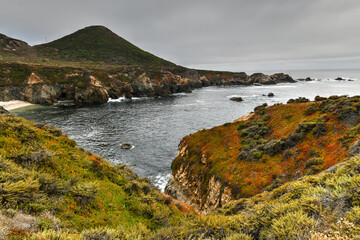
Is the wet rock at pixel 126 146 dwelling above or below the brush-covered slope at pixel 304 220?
below

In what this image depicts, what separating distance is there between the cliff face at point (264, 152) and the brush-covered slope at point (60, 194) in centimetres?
545

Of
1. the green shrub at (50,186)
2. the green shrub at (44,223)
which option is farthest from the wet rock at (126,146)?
the green shrub at (44,223)

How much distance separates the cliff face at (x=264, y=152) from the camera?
1323cm

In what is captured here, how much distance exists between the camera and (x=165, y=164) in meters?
27.6

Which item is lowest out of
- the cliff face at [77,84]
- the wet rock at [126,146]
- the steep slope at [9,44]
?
the wet rock at [126,146]

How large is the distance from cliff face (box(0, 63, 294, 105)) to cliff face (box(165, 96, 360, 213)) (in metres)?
68.6

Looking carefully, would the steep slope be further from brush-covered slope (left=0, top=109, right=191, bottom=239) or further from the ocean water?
brush-covered slope (left=0, top=109, right=191, bottom=239)

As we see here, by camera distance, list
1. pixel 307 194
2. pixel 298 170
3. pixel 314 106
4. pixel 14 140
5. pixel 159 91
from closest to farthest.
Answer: pixel 307 194 < pixel 14 140 < pixel 298 170 < pixel 314 106 < pixel 159 91

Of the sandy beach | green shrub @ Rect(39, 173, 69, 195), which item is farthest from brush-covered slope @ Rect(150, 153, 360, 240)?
the sandy beach

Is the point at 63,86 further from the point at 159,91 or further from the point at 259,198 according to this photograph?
the point at 259,198

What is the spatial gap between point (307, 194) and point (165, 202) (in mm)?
10028

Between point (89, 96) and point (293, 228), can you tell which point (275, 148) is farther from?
point (89, 96)

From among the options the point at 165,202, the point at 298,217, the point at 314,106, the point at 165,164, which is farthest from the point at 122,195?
the point at 314,106

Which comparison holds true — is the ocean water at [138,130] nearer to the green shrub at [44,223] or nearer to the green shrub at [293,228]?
the green shrub at [44,223]
